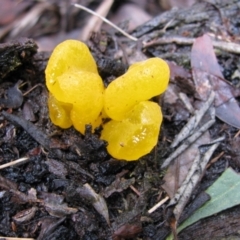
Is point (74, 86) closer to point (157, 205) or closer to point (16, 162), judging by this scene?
point (16, 162)

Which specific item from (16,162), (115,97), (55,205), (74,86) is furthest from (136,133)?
(16,162)

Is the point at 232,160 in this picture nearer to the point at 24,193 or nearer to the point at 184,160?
the point at 184,160

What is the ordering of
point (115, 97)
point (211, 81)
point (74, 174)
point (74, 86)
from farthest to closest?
1. point (211, 81)
2. point (74, 174)
3. point (115, 97)
4. point (74, 86)

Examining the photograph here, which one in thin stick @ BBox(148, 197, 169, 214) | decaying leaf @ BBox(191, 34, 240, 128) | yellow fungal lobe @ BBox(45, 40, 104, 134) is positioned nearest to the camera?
yellow fungal lobe @ BBox(45, 40, 104, 134)

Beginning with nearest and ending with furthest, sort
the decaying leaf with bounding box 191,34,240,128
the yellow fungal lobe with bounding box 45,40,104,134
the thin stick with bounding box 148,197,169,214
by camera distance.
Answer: the yellow fungal lobe with bounding box 45,40,104,134, the thin stick with bounding box 148,197,169,214, the decaying leaf with bounding box 191,34,240,128

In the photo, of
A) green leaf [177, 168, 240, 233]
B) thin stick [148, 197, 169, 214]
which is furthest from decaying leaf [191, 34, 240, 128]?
thin stick [148, 197, 169, 214]

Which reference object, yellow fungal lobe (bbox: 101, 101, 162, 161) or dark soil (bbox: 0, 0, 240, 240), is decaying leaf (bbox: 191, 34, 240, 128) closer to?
dark soil (bbox: 0, 0, 240, 240)

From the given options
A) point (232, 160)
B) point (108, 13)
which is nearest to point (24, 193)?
point (232, 160)
